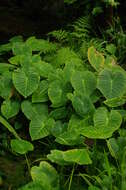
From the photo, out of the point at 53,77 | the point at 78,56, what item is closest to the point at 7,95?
the point at 53,77

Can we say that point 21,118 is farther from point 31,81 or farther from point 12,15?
point 12,15

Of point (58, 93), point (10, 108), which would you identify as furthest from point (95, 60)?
point (10, 108)

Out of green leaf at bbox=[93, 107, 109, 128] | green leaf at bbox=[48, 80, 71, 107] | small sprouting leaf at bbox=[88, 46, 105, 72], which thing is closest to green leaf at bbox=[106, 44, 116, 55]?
small sprouting leaf at bbox=[88, 46, 105, 72]

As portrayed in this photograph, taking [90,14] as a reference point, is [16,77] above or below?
below

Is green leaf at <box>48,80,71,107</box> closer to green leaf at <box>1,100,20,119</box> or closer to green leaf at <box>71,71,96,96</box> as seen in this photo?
green leaf at <box>71,71,96,96</box>

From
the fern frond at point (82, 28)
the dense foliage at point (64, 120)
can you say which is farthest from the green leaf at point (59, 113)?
the fern frond at point (82, 28)

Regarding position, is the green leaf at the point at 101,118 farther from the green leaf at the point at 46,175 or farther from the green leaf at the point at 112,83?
the green leaf at the point at 46,175

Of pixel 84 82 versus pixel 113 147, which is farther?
pixel 84 82

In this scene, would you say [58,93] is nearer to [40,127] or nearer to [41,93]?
[41,93]
